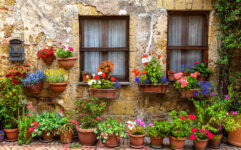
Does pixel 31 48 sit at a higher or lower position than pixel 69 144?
higher

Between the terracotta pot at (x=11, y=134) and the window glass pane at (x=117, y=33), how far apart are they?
8.09 feet

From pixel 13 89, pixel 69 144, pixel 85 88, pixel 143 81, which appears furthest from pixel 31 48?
pixel 143 81

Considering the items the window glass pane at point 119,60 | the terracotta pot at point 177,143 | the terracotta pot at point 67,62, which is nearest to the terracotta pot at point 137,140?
the terracotta pot at point 177,143

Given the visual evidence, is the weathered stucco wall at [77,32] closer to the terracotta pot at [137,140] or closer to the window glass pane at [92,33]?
the window glass pane at [92,33]

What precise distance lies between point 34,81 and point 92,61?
1196mm

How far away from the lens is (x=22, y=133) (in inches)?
160

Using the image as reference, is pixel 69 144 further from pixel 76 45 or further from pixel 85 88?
pixel 76 45

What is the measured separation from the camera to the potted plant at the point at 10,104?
409 centimetres

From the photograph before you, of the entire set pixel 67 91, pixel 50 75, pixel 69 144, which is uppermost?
pixel 50 75

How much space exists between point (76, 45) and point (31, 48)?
91cm

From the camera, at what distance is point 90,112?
4336 mm

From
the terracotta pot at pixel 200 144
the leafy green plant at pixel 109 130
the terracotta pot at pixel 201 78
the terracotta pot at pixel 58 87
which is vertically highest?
the terracotta pot at pixel 201 78

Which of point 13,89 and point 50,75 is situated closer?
point 13,89

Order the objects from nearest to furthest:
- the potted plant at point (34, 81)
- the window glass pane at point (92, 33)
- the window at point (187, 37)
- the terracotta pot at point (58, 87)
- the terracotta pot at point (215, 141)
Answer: the terracotta pot at point (215, 141), the potted plant at point (34, 81), the terracotta pot at point (58, 87), the window at point (187, 37), the window glass pane at point (92, 33)
